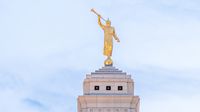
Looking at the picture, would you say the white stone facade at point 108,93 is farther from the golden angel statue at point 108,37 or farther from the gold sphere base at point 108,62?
the golden angel statue at point 108,37

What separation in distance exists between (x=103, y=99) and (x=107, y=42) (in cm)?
566

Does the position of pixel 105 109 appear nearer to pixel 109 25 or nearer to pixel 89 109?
pixel 89 109

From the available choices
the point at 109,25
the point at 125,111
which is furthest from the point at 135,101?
the point at 109,25

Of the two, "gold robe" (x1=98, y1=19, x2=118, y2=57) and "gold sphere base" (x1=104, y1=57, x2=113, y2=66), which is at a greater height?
"gold robe" (x1=98, y1=19, x2=118, y2=57)

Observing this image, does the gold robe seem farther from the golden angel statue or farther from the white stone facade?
the white stone facade

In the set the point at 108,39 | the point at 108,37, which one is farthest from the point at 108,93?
the point at 108,37

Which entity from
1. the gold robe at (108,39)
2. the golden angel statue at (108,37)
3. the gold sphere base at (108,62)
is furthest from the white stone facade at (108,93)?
the gold robe at (108,39)

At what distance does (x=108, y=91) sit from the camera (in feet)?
286

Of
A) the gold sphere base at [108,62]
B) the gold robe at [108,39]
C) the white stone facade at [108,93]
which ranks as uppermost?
the gold robe at [108,39]

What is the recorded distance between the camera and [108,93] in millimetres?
86875

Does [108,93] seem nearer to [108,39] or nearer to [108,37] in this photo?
[108,39]

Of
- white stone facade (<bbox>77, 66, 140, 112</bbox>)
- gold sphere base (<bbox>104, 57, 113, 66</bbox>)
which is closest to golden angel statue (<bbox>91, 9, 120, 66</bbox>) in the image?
gold sphere base (<bbox>104, 57, 113, 66</bbox>)

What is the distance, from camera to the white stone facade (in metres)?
86.2

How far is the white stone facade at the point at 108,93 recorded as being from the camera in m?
86.2
